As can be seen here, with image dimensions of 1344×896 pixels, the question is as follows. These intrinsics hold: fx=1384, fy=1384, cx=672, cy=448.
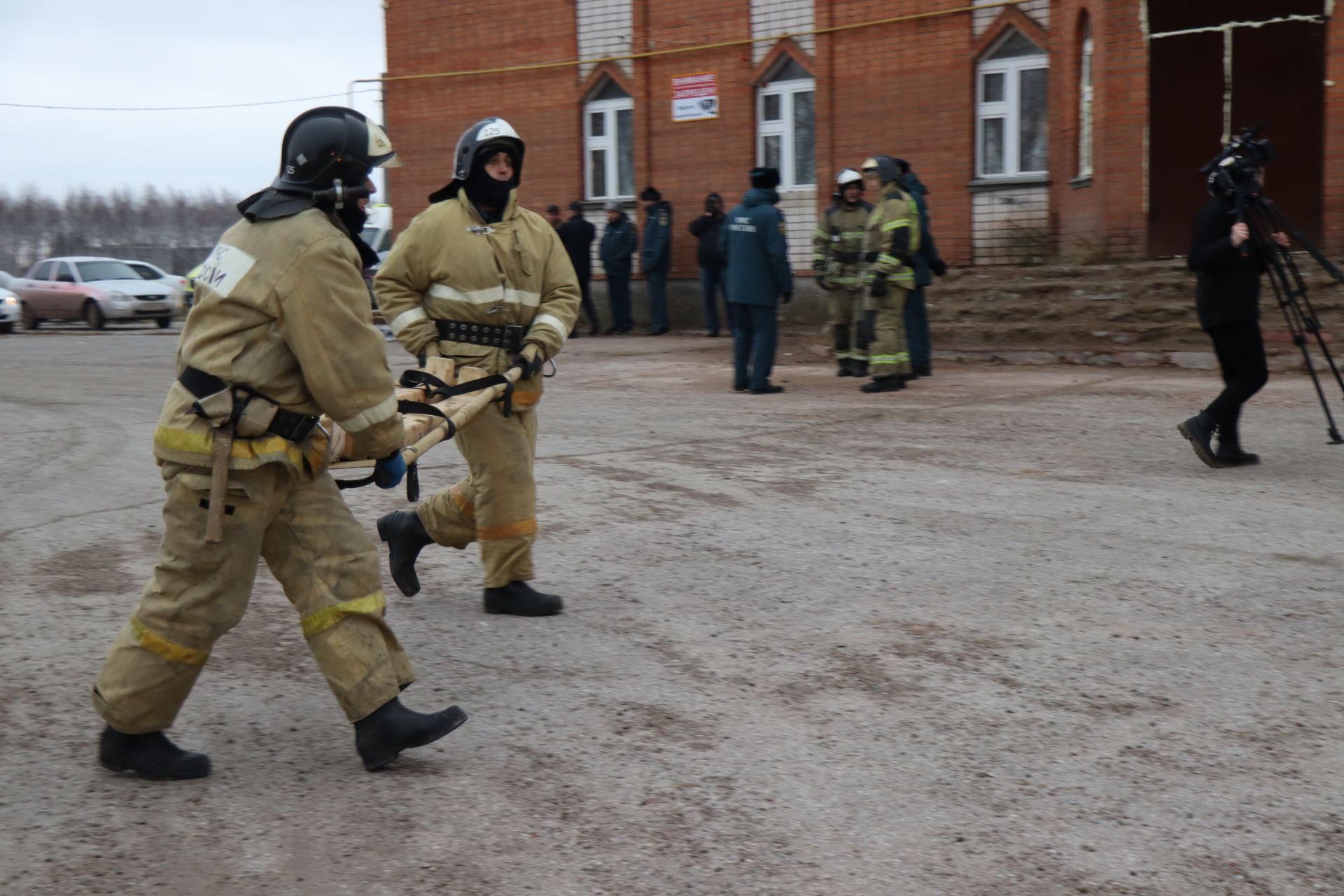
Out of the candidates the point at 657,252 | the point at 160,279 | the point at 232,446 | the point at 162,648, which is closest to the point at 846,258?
the point at 657,252

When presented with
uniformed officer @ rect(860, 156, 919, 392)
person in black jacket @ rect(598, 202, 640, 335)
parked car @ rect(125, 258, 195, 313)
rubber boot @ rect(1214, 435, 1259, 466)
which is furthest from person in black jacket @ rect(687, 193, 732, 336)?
parked car @ rect(125, 258, 195, 313)

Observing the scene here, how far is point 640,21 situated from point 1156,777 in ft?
65.2

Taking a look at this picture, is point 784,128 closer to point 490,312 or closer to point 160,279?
point 160,279

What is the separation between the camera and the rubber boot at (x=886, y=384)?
1285 cm

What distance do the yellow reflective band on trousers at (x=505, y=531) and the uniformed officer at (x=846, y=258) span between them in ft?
29.2

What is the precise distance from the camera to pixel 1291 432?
32.3 feet

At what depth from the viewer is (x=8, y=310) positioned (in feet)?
90.5

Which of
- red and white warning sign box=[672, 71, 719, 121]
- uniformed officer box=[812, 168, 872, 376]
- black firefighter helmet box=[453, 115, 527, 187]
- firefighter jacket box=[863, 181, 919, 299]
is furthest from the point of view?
red and white warning sign box=[672, 71, 719, 121]

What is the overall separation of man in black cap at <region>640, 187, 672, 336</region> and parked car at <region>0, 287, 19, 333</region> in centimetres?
1401

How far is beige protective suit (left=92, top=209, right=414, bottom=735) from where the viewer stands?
370cm

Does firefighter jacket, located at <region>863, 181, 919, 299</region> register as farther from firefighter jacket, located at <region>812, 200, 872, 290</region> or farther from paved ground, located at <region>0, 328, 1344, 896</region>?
paved ground, located at <region>0, 328, 1344, 896</region>

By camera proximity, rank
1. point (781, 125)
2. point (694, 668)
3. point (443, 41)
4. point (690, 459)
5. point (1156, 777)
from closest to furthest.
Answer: point (1156, 777)
point (694, 668)
point (690, 459)
point (781, 125)
point (443, 41)

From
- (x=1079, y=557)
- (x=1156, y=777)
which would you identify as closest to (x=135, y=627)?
(x=1156, y=777)

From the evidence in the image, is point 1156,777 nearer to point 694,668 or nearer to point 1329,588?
point 694,668
